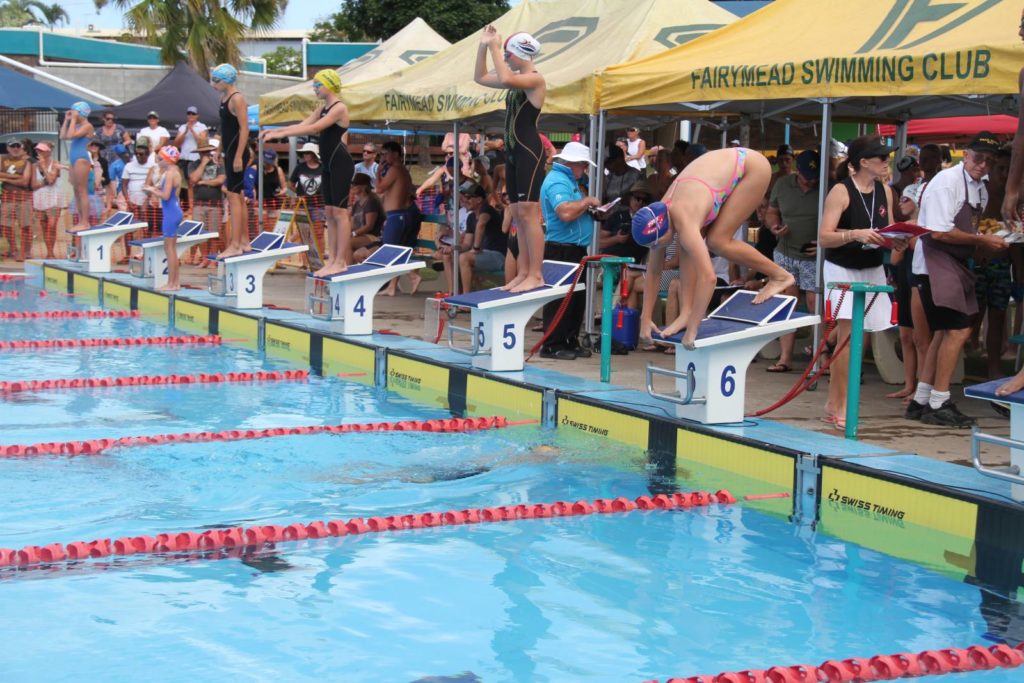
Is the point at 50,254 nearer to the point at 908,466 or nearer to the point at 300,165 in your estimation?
the point at 300,165

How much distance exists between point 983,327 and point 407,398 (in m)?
5.78

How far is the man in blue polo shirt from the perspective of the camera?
9.46 m

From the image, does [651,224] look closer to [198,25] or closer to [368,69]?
[368,69]

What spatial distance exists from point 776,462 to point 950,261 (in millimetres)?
1958

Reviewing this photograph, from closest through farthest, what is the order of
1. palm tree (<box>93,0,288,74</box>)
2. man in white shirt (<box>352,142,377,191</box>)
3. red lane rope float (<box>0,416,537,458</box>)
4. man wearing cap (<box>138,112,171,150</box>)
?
red lane rope float (<box>0,416,537,458</box>), man in white shirt (<box>352,142,377,191</box>), man wearing cap (<box>138,112,171,150</box>), palm tree (<box>93,0,288,74</box>)

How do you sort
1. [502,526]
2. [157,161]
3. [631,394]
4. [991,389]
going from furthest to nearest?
[157,161] → [631,394] → [502,526] → [991,389]

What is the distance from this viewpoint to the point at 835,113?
11.2 m

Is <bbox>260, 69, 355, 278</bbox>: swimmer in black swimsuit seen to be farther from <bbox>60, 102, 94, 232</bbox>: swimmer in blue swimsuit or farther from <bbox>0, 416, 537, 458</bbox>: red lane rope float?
<bbox>60, 102, 94, 232</bbox>: swimmer in blue swimsuit

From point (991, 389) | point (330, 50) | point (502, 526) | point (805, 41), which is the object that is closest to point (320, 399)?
point (502, 526)

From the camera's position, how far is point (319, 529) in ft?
17.7

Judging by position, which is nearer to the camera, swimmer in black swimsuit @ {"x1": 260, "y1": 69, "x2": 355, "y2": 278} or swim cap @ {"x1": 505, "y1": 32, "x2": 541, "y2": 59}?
swim cap @ {"x1": 505, "y1": 32, "x2": 541, "y2": 59}

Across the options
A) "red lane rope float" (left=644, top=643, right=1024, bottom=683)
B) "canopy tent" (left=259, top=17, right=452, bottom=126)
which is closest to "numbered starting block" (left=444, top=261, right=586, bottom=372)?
"red lane rope float" (left=644, top=643, right=1024, bottom=683)

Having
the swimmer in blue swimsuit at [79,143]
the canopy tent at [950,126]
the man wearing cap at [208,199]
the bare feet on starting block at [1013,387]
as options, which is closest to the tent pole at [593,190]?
the bare feet on starting block at [1013,387]

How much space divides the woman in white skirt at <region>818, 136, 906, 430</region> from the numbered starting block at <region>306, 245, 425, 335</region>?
158 inches
